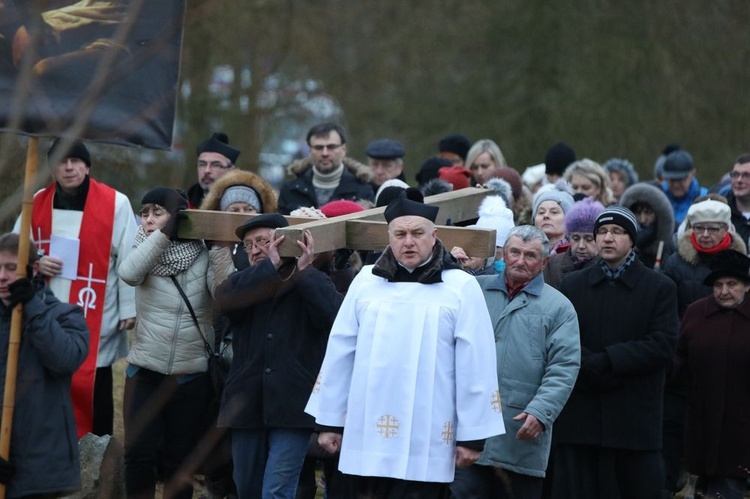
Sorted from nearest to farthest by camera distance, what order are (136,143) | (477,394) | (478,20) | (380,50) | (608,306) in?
(136,143)
(477,394)
(608,306)
(380,50)
(478,20)

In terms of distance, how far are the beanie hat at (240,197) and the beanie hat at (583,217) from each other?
181cm

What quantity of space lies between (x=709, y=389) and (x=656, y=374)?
771mm

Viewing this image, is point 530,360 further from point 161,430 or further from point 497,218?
point 161,430

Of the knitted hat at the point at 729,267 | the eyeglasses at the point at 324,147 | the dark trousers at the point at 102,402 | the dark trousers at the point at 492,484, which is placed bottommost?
the dark trousers at the point at 492,484

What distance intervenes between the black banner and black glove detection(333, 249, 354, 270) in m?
3.16

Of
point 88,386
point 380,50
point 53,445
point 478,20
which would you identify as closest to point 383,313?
point 53,445

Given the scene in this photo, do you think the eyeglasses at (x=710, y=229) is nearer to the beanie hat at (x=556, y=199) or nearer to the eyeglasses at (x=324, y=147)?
the beanie hat at (x=556, y=199)

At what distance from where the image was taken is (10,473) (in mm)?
6195

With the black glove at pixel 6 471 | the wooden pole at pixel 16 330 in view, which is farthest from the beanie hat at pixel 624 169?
the wooden pole at pixel 16 330

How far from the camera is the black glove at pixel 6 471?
610 centimetres

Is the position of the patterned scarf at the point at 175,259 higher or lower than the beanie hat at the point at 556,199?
lower

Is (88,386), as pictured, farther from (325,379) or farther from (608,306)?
(608,306)

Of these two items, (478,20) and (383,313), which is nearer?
(383,313)

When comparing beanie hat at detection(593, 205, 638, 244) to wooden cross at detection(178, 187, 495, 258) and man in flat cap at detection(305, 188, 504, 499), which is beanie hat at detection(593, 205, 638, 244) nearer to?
wooden cross at detection(178, 187, 495, 258)
